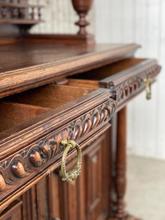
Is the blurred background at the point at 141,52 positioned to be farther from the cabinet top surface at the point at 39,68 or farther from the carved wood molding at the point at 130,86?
the cabinet top surface at the point at 39,68

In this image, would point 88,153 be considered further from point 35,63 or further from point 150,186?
point 150,186

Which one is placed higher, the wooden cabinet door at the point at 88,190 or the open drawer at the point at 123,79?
the open drawer at the point at 123,79

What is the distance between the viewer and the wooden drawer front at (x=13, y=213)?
682 millimetres

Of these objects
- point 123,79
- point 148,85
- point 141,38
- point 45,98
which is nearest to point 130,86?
point 123,79


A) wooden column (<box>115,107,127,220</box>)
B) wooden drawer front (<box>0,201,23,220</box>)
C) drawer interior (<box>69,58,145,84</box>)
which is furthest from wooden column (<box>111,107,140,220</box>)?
wooden drawer front (<box>0,201,23,220</box>)

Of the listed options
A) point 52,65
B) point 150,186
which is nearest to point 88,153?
point 52,65

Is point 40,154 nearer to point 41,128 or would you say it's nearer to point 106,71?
point 41,128

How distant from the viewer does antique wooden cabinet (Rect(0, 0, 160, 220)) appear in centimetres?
51

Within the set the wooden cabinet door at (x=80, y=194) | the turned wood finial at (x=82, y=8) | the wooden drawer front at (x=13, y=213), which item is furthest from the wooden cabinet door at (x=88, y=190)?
the turned wood finial at (x=82, y=8)

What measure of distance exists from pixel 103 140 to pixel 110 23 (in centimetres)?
127

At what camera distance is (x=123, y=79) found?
0.95 meters

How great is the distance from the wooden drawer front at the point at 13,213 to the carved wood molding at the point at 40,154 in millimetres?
197

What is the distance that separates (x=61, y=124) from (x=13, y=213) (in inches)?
10.5

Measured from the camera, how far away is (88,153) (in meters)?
1.20
